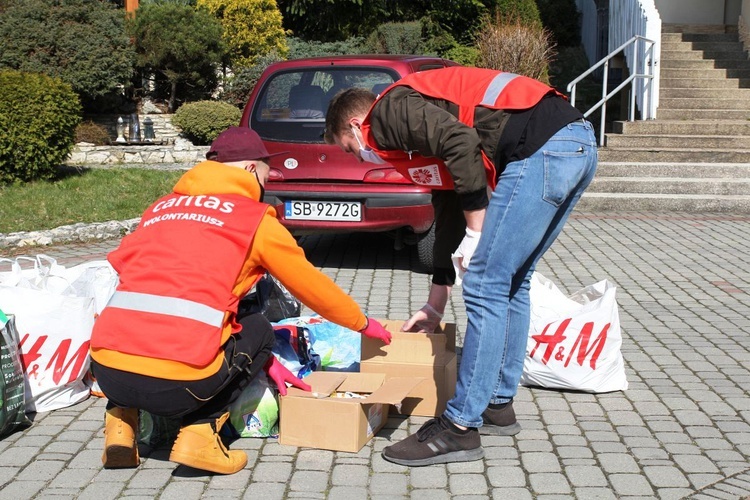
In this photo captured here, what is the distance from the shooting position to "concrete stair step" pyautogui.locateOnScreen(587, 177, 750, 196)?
11508mm

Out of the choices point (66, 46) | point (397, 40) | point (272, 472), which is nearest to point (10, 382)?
point (272, 472)

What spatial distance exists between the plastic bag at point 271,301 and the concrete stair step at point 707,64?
10837mm

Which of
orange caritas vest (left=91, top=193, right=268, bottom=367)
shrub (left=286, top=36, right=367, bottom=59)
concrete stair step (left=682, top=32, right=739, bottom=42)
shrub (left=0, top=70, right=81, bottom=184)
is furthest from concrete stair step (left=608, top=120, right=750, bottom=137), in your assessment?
orange caritas vest (left=91, top=193, right=268, bottom=367)

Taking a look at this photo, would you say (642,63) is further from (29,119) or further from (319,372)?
(319,372)

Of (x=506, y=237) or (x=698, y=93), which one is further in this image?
(x=698, y=93)

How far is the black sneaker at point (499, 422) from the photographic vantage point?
4.33 meters

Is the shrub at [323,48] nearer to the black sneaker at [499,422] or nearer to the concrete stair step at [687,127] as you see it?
the concrete stair step at [687,127]

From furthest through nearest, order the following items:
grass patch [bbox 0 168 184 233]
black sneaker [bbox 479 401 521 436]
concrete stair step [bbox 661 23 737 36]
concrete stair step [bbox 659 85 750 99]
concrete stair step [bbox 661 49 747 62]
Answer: concrete stair step [bbox 661 23 737 36] → concrete stair step [bbox 661 49 747 62] → concrete stair step [bbox 659 85 750 99] → grass patch [bbox 0 168 184 233] → black sneaker [bbox 479 401 521 436]

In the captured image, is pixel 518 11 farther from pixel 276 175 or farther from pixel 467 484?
pixel 467 484

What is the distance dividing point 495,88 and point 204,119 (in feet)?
40.8

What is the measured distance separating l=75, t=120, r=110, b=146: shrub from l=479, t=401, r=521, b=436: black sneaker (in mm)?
12465

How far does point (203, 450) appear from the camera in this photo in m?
3.81

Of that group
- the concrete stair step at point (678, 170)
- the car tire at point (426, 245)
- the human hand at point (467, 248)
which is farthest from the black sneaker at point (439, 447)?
the concrete stair step at point (678, 170)

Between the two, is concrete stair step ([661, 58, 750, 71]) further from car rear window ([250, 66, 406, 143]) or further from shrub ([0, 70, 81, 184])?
shrub ([0, 70, 81, 184])
